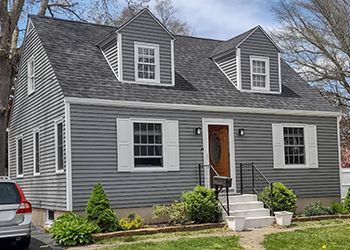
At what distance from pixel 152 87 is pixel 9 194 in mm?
6229

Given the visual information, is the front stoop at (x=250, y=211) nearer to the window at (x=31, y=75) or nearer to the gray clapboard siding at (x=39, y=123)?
the gray clapboard siding at (x=39, y=123)

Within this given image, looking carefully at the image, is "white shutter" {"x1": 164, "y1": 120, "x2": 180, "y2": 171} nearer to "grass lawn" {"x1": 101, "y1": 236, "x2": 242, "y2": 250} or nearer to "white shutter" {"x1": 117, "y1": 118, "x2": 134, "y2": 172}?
"white shutter" {"x1": 117, "y1": 118, "x2": 134, "y2": 172}

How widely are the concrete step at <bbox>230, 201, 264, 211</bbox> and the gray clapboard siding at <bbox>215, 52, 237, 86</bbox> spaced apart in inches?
180

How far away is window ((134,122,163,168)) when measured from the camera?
1441 centimetres

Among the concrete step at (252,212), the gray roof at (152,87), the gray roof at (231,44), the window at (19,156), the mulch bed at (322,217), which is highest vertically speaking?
the gray roof at (231,44)

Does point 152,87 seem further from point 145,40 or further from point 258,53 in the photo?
point 258,53

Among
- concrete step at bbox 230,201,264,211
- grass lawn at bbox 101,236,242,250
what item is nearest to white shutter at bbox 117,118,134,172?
concrete step at bbox 230,201,264,211

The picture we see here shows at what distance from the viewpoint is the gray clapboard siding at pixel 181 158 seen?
1345cm

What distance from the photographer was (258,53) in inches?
691

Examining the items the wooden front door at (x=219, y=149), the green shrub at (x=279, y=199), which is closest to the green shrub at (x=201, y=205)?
the green shrub at (x=279, y=199)

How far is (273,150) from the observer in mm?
16688

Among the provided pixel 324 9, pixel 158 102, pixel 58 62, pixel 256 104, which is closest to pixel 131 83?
pixel 158 102

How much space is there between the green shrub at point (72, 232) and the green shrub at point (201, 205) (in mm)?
2980

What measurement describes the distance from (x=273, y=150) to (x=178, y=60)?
464 centimetres
